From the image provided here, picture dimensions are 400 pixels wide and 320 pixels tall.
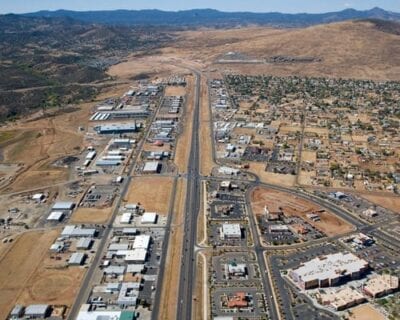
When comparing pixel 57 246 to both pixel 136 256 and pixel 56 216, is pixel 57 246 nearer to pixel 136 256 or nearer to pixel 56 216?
pixel 56 216

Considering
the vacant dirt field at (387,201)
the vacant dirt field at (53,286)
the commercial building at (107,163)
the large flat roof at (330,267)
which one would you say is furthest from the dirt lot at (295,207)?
the vacant dirt field at (53,286)

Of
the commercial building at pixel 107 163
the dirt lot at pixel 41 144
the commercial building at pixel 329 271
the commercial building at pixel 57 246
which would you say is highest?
the commercial building at pixel 329 271

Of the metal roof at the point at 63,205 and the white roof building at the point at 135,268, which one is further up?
the white roof building at the point at 135,268

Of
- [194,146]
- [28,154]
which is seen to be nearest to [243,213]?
[194,146]

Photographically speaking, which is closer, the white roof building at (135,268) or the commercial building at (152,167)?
the white roof building at (135,268)

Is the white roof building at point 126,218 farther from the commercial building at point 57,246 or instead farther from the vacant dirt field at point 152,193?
the commercial building at point 57,246

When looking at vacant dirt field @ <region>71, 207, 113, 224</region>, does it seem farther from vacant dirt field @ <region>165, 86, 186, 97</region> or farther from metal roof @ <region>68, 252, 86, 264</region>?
vacant dirt field @ <region>165, 86, 186, 97</region>

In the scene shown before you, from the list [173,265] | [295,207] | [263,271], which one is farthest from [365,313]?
[295,207]
